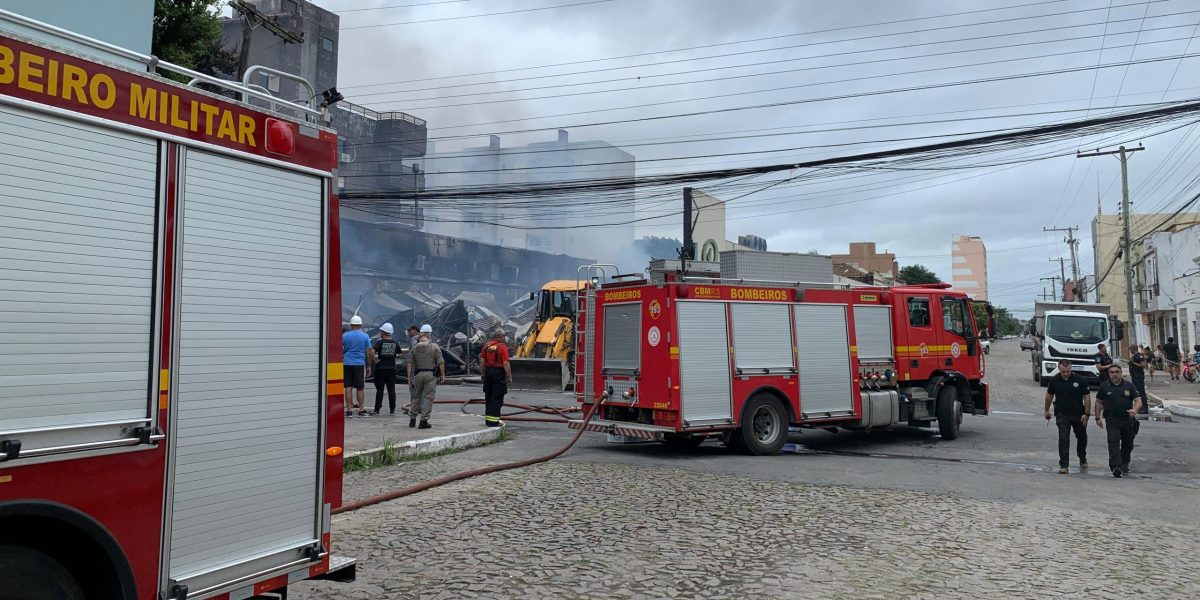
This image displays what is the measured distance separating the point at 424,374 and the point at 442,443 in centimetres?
172

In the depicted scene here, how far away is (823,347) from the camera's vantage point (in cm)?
1233

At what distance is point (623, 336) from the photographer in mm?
11703

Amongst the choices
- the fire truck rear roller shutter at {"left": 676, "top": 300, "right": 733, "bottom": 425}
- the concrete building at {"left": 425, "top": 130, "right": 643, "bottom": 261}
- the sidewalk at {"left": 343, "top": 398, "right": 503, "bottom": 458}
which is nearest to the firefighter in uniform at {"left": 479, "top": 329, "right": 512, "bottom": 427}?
the sidewalk at {"left": 343, "top": 398, "right": 503, "bottom": 458}

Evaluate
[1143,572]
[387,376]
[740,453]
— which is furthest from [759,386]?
[387,376]

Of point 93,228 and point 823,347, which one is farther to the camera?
point 823,347

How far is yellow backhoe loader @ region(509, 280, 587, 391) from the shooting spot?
70.0 ft

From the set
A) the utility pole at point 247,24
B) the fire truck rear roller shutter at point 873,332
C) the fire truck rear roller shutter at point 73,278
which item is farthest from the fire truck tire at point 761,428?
the utility pole at point 247,24

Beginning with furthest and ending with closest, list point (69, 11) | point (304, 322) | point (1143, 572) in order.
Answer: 1. point (69, 11)
2. point (1143, 572)
3. point (304, 322)

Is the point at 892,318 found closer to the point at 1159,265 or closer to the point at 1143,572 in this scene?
the point at 1143,572

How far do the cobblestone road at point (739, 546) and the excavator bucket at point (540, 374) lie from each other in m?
12.4

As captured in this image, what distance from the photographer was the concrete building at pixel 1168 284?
36094 millimetres

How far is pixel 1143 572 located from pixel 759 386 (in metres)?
5.95

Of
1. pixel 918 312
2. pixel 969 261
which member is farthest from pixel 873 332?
pixel 969 261

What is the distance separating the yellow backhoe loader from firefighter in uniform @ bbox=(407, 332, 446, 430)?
831cm
